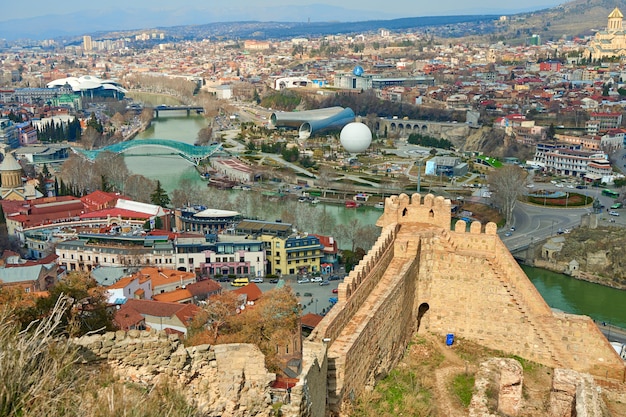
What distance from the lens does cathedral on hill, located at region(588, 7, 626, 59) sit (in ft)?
147

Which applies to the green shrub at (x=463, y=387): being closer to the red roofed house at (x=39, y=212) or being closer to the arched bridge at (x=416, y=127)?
the red roofed house at (x=39, y=212)

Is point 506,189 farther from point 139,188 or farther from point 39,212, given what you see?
point 39,212

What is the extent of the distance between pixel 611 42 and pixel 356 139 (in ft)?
107

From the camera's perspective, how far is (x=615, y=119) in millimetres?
24062

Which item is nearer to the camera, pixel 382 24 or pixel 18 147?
pixel 18 147

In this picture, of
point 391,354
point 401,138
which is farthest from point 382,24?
point 391,354

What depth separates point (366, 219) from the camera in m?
14.9

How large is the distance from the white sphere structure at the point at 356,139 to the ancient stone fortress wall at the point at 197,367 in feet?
67.2

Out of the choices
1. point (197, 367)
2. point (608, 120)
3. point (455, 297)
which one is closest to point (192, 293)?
point (455, 297)

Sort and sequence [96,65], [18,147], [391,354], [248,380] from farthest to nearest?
[96,65] → [18,147] → [391,354] → [248,380]

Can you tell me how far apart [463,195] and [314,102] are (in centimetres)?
1870

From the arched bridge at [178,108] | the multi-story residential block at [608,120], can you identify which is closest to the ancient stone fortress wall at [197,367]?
the multi-story residential block at [608,120]

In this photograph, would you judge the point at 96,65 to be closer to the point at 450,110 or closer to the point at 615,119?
the point at 450,110

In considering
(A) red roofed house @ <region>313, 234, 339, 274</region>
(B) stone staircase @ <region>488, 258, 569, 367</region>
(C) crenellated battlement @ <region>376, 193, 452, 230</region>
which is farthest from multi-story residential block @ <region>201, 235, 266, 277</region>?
(B) stone staircase @ <region>488, 258, 569, 367</region>
